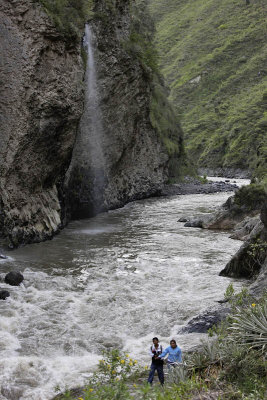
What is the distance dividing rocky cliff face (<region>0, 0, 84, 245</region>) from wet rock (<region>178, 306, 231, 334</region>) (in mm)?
9919

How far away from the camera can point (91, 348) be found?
9.27 metres

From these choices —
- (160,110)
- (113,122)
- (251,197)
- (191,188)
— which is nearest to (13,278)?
Answer: (251,197)

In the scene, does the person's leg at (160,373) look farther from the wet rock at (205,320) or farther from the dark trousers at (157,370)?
the wet rock at (205,320)

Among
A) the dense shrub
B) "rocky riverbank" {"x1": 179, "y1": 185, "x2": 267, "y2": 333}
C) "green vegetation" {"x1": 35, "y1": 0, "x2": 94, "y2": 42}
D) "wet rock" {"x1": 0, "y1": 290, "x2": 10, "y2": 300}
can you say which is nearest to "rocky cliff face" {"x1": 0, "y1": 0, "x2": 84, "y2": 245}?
"green vegetation" {"x1": 35, "y1": 0, "x2": 94, "y2": 42}

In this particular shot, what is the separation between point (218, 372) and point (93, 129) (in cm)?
2386

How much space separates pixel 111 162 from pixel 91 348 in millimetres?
23470

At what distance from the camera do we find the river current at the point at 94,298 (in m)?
8.51

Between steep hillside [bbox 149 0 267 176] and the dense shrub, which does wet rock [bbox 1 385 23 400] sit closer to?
the dense shrub

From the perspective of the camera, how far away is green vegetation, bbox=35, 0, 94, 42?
19.1 meters

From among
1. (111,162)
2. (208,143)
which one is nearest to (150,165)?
(111,162)

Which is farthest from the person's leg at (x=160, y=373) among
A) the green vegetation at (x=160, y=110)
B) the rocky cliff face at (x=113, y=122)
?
the green vegetation at (x=160, y=110)

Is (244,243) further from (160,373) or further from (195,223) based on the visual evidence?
(195,223)

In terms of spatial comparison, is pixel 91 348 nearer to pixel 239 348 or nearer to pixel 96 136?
pixel 239 348

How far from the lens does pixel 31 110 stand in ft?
59.8
